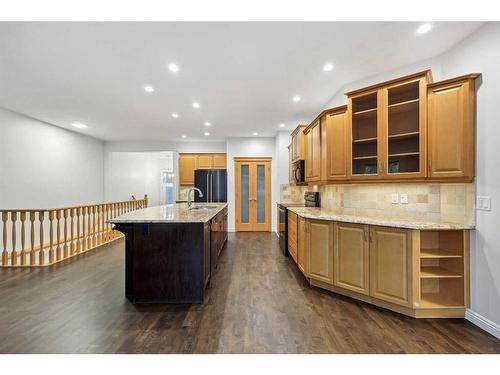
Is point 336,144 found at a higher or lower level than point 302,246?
higher

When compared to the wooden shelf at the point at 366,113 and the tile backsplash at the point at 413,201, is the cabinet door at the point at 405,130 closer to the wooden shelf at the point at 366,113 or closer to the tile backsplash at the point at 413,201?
the wooden shelf at the point at 366,113

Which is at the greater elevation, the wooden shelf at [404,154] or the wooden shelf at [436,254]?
the wooden shelf at [404,154]

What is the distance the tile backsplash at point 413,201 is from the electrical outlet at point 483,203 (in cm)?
5

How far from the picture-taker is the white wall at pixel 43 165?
4695 millimetres

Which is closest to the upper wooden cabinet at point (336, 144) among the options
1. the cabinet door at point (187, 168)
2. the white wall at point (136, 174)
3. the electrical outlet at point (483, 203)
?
the electrical outlet at point (483, 203)

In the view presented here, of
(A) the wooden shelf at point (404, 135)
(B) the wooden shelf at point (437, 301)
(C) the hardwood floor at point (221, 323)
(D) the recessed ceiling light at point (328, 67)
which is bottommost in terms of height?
(C) the hardwood floor at point (221, 323)

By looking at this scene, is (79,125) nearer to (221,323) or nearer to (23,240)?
(23,240)

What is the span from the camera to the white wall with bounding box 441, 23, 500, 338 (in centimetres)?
207

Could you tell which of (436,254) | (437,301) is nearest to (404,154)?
(436,254)

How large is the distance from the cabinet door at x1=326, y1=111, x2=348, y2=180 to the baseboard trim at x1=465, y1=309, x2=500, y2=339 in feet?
5.78

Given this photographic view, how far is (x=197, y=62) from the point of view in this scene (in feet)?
9.19

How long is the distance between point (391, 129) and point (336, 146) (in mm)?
642

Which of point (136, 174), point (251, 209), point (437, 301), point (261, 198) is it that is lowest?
point (437, 301)
